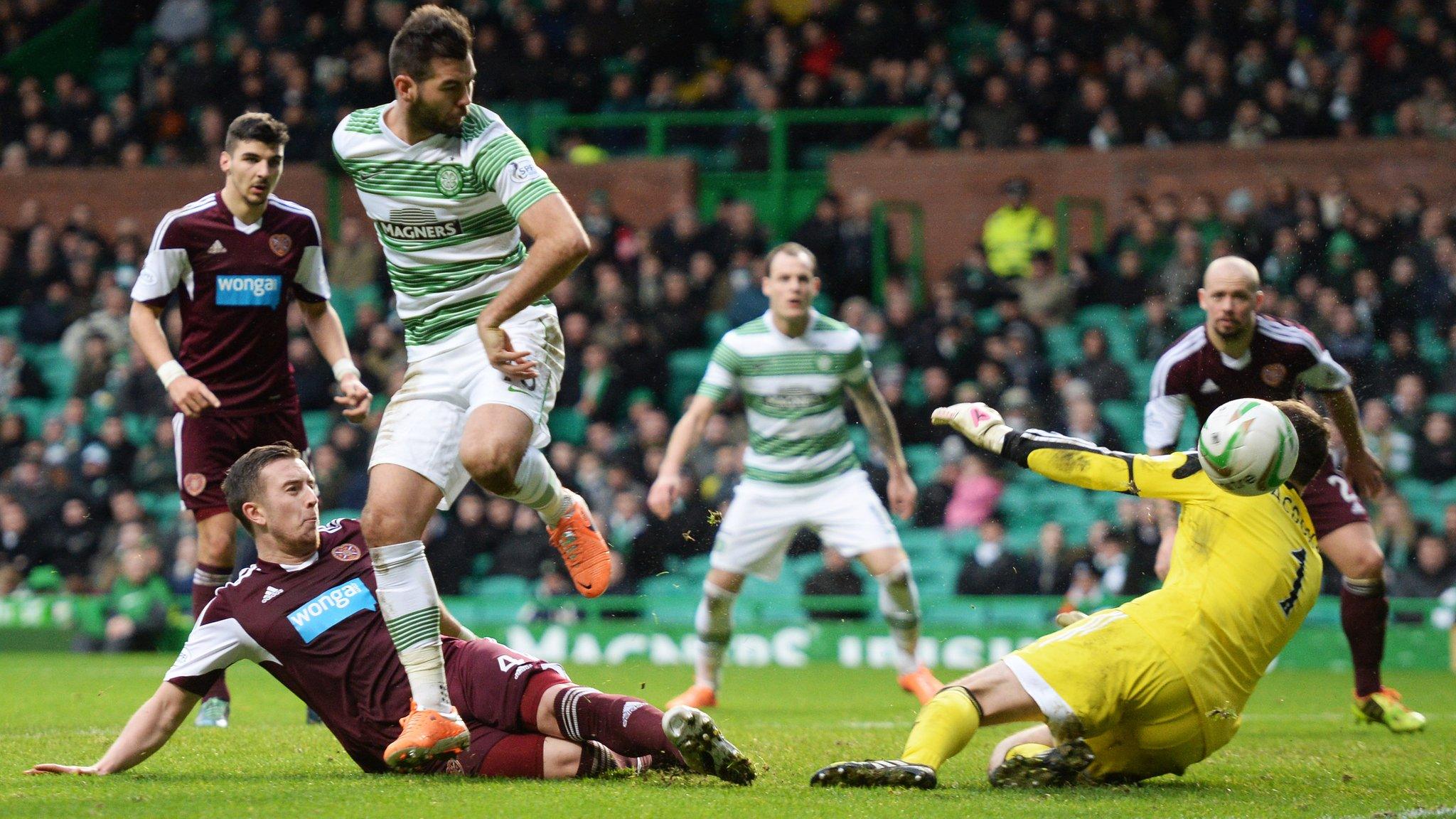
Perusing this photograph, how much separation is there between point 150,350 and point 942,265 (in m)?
11.9

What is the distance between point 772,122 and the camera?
18.2 m

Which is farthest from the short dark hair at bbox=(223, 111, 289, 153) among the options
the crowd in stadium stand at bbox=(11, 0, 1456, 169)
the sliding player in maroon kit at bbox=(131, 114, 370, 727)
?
the crowd in stadium stand at bbox=(11, 0, 1456, 169)

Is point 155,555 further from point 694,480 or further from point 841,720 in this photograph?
point 841,720

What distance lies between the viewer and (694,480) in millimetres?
14320

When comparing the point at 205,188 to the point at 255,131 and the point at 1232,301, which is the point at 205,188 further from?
the point at 1232,301

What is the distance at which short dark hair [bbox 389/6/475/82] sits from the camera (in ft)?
18.5

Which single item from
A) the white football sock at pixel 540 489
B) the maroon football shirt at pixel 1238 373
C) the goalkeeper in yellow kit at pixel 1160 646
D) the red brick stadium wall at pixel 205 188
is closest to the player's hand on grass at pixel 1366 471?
the maroon football shirt at pixel 1238 373

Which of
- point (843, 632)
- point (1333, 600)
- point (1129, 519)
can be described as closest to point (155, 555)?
point (843, 632)

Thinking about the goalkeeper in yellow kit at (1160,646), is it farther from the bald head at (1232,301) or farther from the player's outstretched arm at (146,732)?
the bald head at (1232,301)

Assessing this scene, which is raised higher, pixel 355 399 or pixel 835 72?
pixel 835 72

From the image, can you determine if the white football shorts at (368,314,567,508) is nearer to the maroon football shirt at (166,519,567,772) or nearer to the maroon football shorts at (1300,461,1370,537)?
the maroon football shirt at (166,519,567,772)

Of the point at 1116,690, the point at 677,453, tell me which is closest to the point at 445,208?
the point at 1116,690

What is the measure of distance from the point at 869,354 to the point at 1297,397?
815 cm

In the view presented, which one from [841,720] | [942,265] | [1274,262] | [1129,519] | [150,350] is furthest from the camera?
[942,265]
